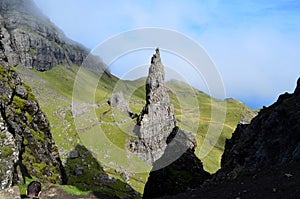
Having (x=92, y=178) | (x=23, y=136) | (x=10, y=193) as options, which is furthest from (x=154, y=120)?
(x=10, y=193)

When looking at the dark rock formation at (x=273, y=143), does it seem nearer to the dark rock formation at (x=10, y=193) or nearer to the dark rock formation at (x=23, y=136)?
the dark rock formation at (x=10, y=193)

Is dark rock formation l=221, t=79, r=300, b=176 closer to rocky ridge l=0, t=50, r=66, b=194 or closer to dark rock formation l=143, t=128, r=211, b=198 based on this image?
dark rock formation l=143, t=128, r=211, b=198

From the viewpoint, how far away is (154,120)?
128125 millimetres

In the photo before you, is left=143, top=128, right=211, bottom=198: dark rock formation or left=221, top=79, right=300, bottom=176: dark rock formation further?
left=143, top=128, right=211, bottom=198: dark rock formation

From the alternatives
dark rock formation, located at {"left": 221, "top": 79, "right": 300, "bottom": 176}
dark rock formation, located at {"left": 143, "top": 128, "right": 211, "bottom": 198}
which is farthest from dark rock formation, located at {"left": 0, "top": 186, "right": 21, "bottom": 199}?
dark rock formation, located at {"left": 143, "top": 128, "right": 211, "bottom": 198}

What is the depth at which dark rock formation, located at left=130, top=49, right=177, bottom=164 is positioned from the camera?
→ 12688cm

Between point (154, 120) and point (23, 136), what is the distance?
3635 inches

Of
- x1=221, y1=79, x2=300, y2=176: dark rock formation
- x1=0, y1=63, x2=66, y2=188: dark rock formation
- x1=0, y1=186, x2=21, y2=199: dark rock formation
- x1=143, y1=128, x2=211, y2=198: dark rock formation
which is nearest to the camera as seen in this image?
x1=0, y1=186, x2=21, y2=199: dark rock formation

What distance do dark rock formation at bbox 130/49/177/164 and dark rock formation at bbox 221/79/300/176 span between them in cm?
8610

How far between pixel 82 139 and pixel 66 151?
15608 millimetres

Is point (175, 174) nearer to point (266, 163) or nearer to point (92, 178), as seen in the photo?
point (266, 163)

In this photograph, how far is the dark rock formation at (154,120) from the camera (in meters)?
127

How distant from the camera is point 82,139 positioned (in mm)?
137500

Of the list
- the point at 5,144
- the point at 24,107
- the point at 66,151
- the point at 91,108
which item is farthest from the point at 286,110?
the point at 91,108
